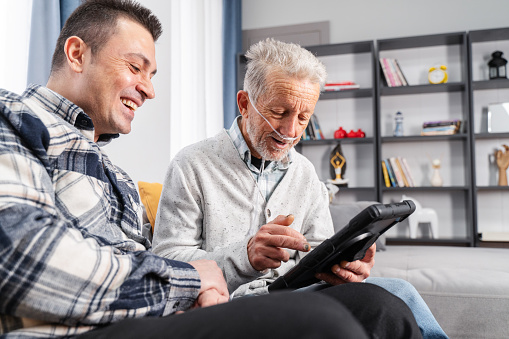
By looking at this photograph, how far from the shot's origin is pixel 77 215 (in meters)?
0.78

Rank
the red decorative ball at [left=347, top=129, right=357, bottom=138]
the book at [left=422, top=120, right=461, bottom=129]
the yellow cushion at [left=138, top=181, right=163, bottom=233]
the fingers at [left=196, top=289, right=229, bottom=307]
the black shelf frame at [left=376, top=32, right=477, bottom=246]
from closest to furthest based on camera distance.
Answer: the fingers at [left=196, top=289, right=229, bottom=307] < the yellow cushion at [left=138, top=181, right=163, bottom=233] < the black shelf frame at [left=376, top=32, right=477, bottom=246] < the book at [left=422, top=120, right=461, bottom=129] < the red decorative ball at [left=347, top=129, right=357, bottom=138]

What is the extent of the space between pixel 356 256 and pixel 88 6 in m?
0.92

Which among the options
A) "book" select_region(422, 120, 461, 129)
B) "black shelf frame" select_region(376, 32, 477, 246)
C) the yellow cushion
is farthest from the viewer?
"book" select_region(422, 120, 461, 129)

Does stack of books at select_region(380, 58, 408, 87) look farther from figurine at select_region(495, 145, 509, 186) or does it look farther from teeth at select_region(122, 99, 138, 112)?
teeth at select_region(122, 99, 138, 112)

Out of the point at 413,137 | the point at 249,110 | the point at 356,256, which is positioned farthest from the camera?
the point at 413,137

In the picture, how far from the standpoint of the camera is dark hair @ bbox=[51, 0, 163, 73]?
3.51ft

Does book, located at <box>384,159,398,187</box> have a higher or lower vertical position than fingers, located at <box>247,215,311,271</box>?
higher

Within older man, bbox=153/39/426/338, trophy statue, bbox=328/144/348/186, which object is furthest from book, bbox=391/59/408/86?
older man, bbox=153/39/426/338

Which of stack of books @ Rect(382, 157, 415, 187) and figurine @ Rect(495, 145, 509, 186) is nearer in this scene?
figurine @ Rect(495, 145, 509, 186)

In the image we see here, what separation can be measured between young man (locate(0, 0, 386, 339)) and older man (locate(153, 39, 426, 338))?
299 mm

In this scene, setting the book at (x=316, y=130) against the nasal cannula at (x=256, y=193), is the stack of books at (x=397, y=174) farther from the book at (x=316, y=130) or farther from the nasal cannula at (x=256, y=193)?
the nasal cannula at (x=256, y=193)

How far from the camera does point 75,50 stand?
1.07 metres

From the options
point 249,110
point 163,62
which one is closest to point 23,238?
point 249,110

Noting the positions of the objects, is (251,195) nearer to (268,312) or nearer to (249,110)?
(249,110)
